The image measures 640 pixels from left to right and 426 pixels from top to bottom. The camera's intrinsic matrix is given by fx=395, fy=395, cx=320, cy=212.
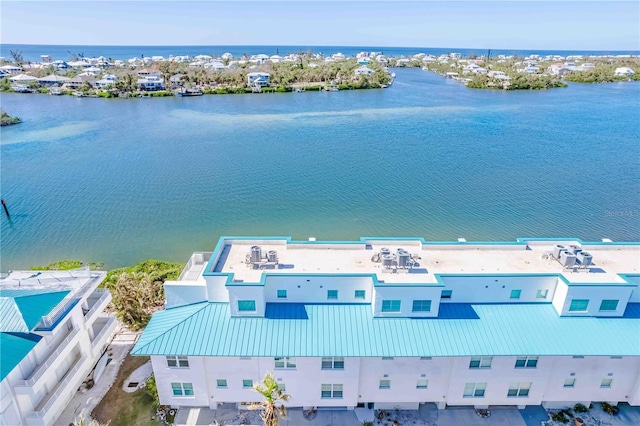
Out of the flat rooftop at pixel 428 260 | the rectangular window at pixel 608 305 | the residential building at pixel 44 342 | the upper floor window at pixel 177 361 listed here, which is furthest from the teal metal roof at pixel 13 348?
the rectangular window at pixel 608 305

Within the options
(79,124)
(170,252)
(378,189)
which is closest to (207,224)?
(170,252)

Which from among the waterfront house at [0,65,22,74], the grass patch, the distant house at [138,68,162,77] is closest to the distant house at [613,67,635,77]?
the distant house at [138,68,162,77]

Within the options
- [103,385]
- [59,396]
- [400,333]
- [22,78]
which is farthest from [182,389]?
[22,78]

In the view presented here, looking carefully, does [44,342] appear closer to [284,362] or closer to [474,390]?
[284,362]

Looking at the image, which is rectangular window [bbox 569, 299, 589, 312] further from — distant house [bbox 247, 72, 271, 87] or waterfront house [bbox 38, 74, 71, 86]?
waterfront house [bbox 38, 74, 71, 86]

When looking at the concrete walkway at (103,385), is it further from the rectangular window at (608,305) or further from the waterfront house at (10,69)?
the waterfront house at (10,69)
